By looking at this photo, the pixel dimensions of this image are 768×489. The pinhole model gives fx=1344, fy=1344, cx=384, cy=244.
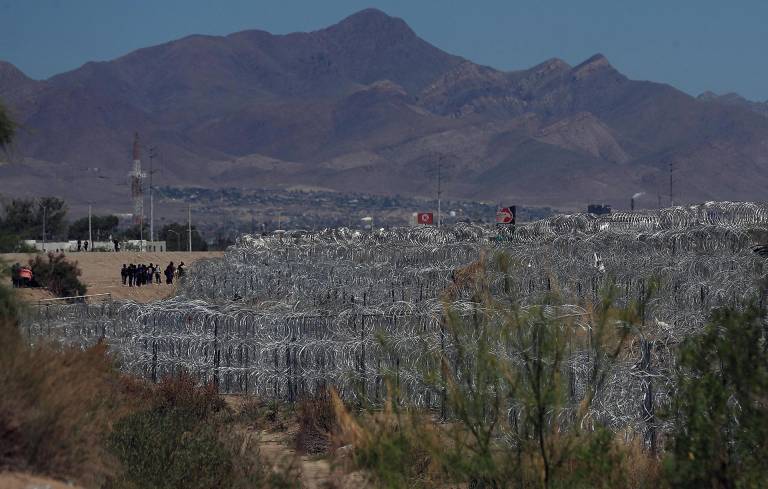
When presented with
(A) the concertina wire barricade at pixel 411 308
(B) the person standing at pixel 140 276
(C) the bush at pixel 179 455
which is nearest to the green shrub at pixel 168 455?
(C) the bush at pixel 179 455

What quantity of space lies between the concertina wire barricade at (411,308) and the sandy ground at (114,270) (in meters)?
12.0

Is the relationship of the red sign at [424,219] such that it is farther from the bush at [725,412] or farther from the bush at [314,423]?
the bush at [725,412]

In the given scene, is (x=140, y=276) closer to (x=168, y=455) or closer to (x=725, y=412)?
(x=168, y=455)

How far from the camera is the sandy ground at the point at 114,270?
45.2 meters

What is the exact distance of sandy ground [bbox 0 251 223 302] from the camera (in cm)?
4519

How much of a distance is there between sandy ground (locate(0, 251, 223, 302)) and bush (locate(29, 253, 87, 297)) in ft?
1.36

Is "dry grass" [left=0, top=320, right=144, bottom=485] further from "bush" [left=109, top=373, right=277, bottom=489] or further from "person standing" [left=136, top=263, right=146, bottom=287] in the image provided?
"person standing" [left=136, top=263, right=146, bottom=287]

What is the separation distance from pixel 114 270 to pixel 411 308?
46042 mm

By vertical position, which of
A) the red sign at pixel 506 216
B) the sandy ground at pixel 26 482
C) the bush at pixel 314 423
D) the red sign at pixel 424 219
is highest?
the red sign at pixel 424 219

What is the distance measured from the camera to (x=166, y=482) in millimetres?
11961

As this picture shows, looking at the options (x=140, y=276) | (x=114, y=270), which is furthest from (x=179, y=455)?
(x=114, y=270)

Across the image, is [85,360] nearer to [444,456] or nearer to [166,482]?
[166,482]

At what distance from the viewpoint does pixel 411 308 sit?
57.0 feet

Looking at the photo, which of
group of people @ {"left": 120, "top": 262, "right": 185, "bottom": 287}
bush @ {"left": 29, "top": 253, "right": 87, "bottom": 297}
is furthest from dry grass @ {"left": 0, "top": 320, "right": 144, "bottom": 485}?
group of people @ {"left": 120, "top": 262, "right": 185, "bottom": 287}
